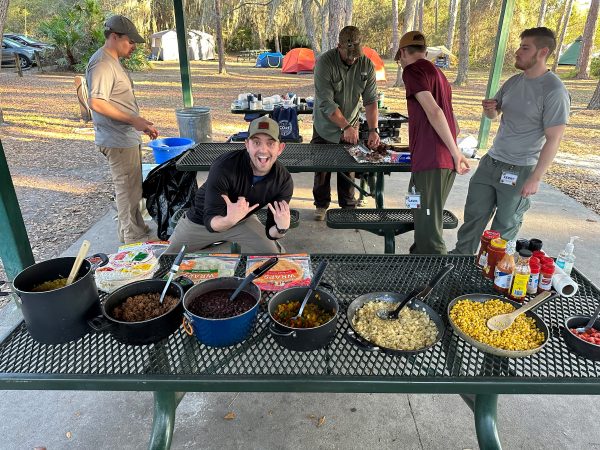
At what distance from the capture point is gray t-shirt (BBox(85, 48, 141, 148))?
3.38 m

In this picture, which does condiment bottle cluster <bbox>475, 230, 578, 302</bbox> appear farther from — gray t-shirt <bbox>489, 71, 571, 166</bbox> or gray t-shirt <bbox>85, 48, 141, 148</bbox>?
gray t-shirt <bbox>85, 48, 141, 148</bbox>

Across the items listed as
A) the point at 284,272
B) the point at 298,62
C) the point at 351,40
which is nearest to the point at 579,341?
the point at 284,272

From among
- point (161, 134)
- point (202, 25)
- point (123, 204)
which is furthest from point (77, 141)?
point (202, 25)

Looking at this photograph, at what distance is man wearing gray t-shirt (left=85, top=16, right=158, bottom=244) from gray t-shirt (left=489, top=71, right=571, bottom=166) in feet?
9.97

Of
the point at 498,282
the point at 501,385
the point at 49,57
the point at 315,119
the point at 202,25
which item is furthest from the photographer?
the point at 202,25

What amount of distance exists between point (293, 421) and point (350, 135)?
9.19ft

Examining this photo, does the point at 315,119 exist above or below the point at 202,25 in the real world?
below

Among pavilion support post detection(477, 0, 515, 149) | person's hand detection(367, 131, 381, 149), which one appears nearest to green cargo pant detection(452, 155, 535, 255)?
person's hand detection(367, 131, 381, 149)

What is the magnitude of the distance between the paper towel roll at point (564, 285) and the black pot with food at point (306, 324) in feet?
3.00

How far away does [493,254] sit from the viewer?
167 cm

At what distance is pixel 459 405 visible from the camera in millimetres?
2234

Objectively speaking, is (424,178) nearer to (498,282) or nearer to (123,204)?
(498,282)

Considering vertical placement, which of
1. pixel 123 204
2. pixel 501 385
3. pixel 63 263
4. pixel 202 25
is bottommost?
pixel 123 204

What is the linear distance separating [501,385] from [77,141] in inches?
358
